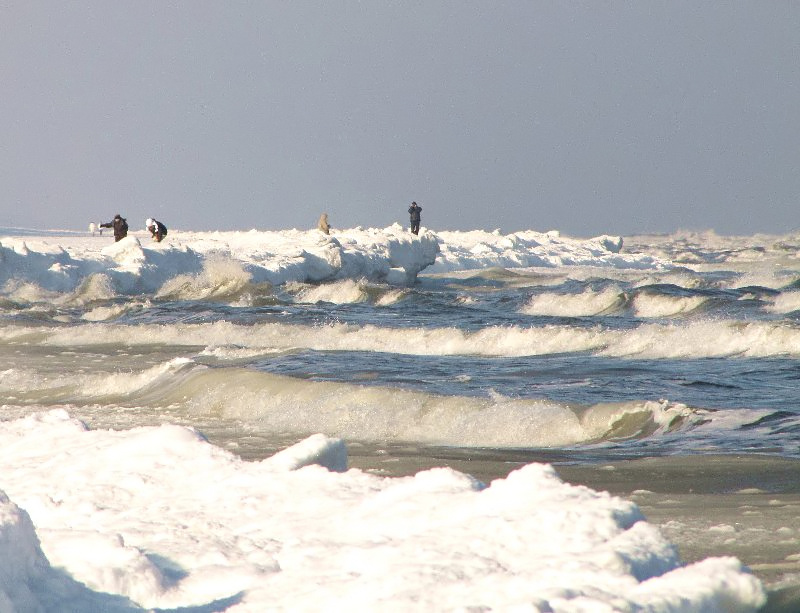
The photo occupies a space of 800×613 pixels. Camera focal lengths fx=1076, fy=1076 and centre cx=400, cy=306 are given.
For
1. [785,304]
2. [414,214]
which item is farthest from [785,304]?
[414,214]

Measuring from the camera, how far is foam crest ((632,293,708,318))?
967 inches

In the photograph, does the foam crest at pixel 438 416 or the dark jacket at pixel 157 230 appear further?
the dark jacket at pixel 157 230

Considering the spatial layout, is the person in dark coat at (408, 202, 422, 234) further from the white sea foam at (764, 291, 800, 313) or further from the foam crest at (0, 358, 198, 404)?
the foam crest at (0, 358, 198, 404)

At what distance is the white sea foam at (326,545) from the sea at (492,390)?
27.3 inches

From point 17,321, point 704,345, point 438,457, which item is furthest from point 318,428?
point 17,321

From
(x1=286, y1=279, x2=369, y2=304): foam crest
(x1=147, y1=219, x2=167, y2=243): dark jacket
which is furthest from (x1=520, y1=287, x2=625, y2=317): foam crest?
(x1=147, y1=219, x2=167, y2=243): dark jacket

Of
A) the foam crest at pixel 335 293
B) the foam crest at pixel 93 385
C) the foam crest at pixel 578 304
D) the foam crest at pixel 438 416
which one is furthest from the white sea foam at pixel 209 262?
the foam crest at pixel 438 416

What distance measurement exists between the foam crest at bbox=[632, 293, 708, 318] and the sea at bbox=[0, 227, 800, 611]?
6 cm

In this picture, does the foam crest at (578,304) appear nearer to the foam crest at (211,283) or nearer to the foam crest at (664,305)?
the foam crest at (664,305)

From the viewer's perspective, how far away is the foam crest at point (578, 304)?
25828mm

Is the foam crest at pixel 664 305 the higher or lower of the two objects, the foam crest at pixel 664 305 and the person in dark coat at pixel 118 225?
the lower

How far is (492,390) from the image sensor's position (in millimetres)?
11586

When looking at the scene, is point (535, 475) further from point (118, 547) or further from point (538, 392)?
point (538, 392)

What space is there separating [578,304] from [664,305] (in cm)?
237
